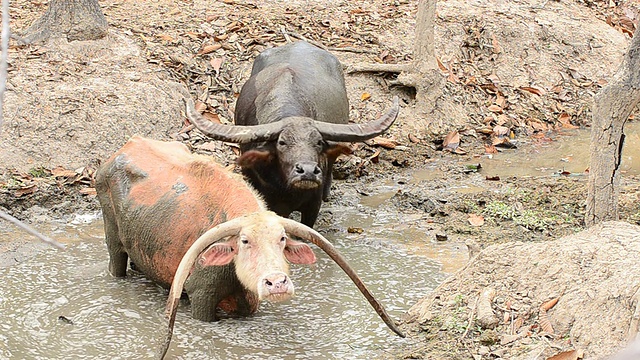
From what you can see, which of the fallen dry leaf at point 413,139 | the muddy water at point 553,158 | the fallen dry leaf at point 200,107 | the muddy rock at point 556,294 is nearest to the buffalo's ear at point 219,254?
the muddy rock at point 556,294

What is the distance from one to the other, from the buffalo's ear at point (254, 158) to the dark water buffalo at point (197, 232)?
562 millimetres

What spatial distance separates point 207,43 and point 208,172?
5.43 meters

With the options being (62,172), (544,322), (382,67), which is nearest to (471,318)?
(544,322)

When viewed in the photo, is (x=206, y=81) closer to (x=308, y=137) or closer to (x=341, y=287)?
(x=308, y=137)

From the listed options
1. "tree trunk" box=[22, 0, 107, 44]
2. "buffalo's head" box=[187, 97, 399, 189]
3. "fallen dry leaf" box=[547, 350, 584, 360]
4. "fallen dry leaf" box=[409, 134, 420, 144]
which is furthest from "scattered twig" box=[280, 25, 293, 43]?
"fallen dry leaf" box=[547, 350, 584, 360]

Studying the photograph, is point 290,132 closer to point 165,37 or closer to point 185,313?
point 185,313

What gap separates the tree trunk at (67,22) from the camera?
1074 centimetres

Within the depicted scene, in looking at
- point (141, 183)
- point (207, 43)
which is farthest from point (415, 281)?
point (207, 43)

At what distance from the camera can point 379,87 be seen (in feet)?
38.7

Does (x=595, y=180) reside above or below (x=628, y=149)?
above

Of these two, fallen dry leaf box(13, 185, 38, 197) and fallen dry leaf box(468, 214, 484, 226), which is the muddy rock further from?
fallen dry leaf box(13, 185, 38, 197)

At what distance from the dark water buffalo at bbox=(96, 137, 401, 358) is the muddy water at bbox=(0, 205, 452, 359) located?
0.69 ft

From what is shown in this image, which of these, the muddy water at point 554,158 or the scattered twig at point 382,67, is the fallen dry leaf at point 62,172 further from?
the muddy water at point 554,158

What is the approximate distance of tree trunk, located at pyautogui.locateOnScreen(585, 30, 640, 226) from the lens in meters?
6.78
